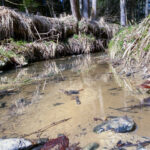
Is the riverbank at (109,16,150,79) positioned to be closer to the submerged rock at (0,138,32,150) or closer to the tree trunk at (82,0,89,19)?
the submerged rock at (0,138,32,150)

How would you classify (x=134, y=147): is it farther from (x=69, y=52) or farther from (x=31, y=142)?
(x=69, y=52)

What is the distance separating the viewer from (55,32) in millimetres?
5473

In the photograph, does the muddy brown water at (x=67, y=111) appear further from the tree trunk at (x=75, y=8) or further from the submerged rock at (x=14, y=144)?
the tree trunk at (x=75, y=8)

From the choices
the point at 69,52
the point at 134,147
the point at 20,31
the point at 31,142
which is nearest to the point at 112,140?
the point at 134,147

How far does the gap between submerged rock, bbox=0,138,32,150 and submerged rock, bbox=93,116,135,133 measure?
0.37 metres

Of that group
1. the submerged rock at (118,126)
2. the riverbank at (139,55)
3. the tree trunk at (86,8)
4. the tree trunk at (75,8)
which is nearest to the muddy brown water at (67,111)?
the submerged rock at (118,126)

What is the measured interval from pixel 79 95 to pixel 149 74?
2.58ft

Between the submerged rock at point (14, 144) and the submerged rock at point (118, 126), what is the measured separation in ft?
1.22

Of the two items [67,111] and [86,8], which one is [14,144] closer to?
[67,111]

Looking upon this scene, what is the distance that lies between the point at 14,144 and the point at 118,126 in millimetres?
544

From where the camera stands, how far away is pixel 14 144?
0.74 meters

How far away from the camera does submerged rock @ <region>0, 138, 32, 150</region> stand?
73cm

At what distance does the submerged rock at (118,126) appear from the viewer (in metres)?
0.80

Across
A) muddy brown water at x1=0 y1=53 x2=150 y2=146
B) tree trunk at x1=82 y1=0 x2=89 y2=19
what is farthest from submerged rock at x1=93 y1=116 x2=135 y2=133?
tree trunk at x1=82 y1=0 x2=89 y2=19
